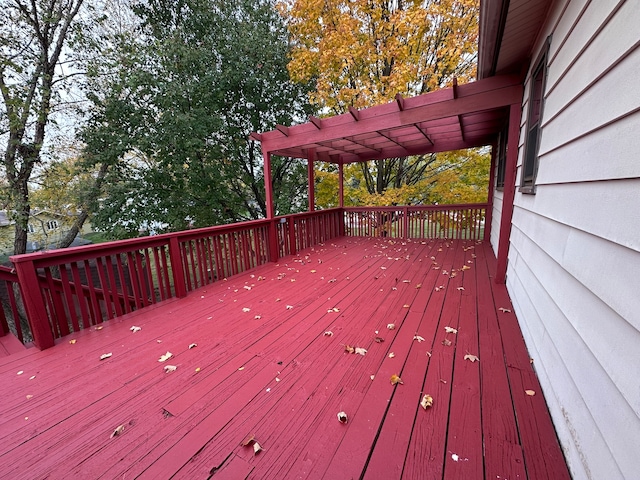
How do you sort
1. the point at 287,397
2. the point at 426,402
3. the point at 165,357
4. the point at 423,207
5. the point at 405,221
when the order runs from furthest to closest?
the point at 405,221, the point at 423,207, the point at 165,357, the point at 287,397, the point at 426,402

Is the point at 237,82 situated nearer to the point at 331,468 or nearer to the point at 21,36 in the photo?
the point at 21,36

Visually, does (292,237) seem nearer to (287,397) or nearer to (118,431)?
(287,397)

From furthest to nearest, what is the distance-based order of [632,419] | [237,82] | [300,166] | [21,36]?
1. [300,166]
2. [237,82]
3. [21,36]
4. [632,419]

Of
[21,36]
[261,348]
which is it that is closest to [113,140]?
[21,36]

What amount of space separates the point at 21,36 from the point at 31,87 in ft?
3.25

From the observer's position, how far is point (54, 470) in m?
1.32

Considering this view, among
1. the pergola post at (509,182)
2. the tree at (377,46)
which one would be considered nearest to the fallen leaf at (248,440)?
the pergola post at (509,182)

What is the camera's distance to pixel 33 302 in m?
2.29

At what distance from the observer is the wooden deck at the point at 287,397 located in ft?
4.29

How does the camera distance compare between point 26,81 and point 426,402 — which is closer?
point 426,402

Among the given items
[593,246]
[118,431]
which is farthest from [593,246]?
[118,431]

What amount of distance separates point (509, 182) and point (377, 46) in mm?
6190

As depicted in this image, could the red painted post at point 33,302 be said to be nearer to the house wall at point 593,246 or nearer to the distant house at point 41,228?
the house wall at point 593,246

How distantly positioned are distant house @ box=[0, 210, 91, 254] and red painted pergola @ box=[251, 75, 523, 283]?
6.20 m
